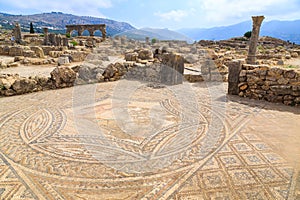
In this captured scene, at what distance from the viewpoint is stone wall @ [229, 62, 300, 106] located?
238 inches

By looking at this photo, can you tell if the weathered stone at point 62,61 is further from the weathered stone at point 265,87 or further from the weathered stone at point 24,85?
the weathered stone at point 265,87

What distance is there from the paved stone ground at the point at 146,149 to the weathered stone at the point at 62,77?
164 centimetres

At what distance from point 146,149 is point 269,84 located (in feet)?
15.8

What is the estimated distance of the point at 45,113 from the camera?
16.4 ft

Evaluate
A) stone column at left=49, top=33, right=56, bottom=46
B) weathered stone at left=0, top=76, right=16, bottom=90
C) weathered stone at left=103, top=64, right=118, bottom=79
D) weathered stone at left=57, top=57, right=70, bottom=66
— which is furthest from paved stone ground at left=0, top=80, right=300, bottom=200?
stone column at left=49, top=33, right=56, bottom=46

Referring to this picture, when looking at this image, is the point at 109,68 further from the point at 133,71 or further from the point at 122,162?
the point at 122,162

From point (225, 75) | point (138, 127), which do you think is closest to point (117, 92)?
point (138, 127)

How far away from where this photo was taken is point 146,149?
11.7ft

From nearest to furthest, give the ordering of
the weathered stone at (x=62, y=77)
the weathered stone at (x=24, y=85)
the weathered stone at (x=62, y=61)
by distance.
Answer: the weathered stone at (x=24, y=85) → the weathered stone at (x=62, y=77) → the weathered stone at (x=62, y=61)

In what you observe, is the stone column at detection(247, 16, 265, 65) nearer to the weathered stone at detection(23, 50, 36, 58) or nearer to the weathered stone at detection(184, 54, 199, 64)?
the weathered stone at detection(184, 54, 199, 64)

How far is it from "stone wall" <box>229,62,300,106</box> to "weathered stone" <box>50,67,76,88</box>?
5652 mm

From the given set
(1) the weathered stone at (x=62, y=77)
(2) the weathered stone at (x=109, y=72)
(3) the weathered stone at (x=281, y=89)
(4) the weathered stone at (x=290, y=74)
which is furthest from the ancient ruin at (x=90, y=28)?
(4) the weathered stone at (x=290, y=74)

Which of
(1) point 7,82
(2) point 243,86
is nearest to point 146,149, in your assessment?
(2) point 243,86

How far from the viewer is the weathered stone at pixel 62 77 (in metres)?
7.57
